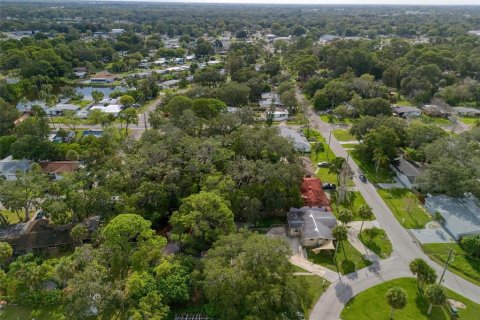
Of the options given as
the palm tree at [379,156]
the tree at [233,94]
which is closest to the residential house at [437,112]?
the palm tree at [379,156]

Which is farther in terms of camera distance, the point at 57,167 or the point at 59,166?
the point at 59,166

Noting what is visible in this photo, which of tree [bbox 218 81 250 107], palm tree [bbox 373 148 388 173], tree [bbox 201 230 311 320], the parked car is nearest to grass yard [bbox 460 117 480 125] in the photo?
palm tree [bbox 373 148 388 173]

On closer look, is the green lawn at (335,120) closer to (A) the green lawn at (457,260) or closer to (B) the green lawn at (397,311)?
(A) the green lawn at (457,260)

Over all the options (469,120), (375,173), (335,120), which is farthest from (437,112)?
(375,173)

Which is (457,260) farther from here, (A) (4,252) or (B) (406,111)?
(B) (406,111)

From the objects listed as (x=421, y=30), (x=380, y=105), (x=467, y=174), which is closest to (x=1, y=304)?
(x=467, y=174)

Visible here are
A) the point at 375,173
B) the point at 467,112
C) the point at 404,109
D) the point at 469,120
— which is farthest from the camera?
the point at 467,112

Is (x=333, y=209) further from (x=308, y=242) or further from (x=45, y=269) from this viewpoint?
(x=45, y=269)
